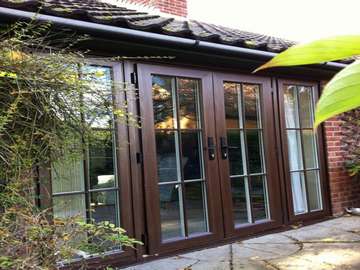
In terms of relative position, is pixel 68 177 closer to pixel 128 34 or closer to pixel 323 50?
pixel 128 34

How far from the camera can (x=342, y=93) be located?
367 mm

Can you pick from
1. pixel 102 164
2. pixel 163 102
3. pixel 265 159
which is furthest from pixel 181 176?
pixel 265 159

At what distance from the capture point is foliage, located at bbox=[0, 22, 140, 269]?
273 cm

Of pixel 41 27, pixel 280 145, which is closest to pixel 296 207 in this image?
pixel 280 145

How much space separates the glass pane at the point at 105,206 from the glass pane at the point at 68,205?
10 cm

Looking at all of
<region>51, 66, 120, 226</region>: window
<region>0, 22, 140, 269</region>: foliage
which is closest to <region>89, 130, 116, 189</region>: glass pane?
<region>51, 66, 120, 226</region>: window

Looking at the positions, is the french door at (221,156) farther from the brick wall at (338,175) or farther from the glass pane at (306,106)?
the brick wall at (338,175)

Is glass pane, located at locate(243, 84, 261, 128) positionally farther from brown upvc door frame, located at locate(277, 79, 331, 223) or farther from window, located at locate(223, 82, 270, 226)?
brown upvc door frame, located at locate(277, 79, 331, 223)

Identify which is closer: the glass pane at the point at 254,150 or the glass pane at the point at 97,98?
the glass pane at the point at 97,98

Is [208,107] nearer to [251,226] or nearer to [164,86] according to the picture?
[164,86]

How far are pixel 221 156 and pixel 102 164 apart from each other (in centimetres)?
146

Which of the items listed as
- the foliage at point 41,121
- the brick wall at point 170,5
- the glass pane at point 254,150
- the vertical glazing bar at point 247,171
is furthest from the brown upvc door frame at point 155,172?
the brick wall at point 170,5

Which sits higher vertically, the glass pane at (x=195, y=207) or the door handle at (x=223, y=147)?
the door handle at (x=223, y=147)

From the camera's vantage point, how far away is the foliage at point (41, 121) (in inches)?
107
